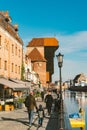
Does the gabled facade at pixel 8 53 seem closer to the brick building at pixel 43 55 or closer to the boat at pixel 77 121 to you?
the boat at pixel 77 121

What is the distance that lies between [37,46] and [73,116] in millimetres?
110373

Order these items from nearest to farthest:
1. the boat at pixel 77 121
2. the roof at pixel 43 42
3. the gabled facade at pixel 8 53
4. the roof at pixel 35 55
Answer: the boat at pixel 77 121 < the gabled facade at pixel 8 53 < the roof at pixel 35 55 < the roof at pixel 43 42

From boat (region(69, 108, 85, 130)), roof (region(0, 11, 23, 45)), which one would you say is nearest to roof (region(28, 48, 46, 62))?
roof (region(0, 11, 23, 45))

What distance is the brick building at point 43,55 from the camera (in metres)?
118

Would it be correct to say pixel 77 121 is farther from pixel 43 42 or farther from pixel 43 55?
pixel 43 42

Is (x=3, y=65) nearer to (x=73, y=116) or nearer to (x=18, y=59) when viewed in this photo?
(x=18, y=59)

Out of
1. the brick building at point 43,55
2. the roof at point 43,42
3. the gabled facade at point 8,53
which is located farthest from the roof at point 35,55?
the gabled facade at point 8,53

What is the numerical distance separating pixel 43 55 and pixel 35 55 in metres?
5.08

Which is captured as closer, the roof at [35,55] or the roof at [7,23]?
the roof at [7,23]

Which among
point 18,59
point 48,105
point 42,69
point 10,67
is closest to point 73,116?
point 48,105

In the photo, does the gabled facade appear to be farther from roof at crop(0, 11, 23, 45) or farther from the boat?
the boat

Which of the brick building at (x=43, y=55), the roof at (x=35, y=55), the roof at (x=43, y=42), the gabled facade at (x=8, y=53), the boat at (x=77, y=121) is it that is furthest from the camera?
the roof at (x=43, y=42)

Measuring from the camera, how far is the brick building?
117562 millimetres

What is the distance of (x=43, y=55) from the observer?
417 feet
